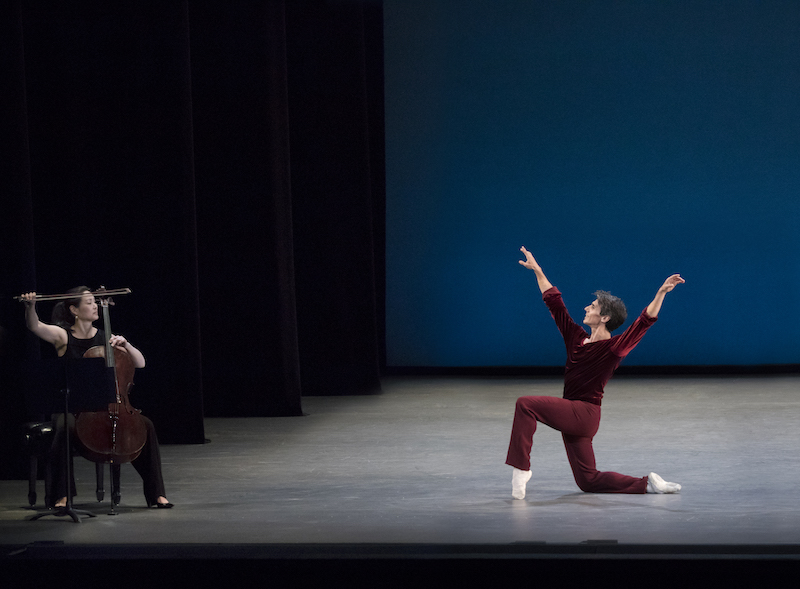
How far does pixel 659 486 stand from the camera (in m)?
4.90

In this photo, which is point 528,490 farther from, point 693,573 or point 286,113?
point 286,113

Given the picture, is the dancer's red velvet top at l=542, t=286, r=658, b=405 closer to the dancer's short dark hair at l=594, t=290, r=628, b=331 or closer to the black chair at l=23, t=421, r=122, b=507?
the dancer's short dark hair at l=594, t=290, r=628, b=331

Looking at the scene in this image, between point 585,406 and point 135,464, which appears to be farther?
point 585,406

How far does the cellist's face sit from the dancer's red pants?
187cm

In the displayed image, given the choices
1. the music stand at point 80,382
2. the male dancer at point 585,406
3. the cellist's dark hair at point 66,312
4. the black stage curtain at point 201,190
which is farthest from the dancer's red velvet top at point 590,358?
the black stage curtain at point 201,190

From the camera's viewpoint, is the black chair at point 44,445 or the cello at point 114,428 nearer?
the cello at point 114,428

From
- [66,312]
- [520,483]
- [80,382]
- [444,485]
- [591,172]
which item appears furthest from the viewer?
[591,172]

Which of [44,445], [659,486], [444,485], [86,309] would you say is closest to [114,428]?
[44,445]

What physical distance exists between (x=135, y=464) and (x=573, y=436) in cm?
187

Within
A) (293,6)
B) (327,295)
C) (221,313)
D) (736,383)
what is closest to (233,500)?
(221,313)

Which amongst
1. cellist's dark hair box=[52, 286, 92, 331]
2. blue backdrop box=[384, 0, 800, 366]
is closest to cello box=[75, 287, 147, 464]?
cellist's dark hair box=[52, 286, 92, 331]

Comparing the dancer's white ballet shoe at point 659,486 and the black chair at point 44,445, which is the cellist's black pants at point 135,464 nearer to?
the black chair at point 44,445

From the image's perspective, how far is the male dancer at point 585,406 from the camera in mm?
4859

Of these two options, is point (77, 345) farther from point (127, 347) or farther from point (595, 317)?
point (595, 317)
